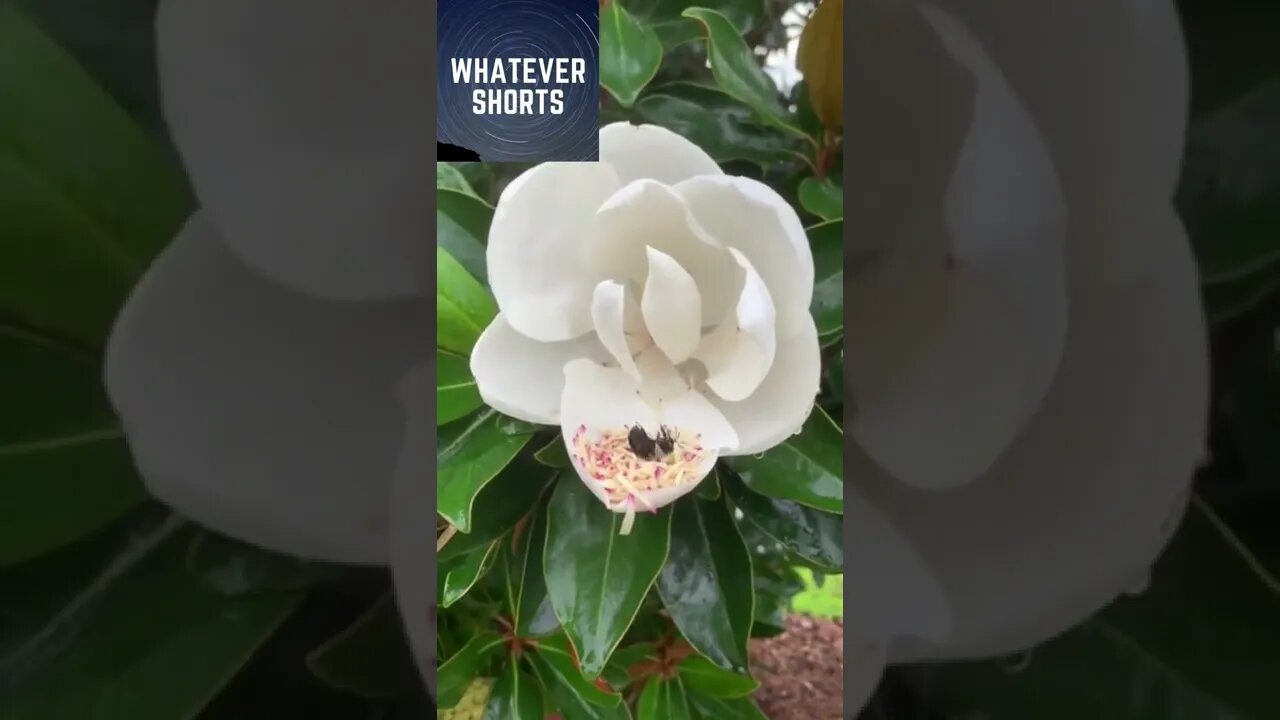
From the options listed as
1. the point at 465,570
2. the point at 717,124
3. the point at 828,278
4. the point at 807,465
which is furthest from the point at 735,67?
the point at 465,570

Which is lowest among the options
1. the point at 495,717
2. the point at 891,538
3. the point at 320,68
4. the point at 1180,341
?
the point at 495,717

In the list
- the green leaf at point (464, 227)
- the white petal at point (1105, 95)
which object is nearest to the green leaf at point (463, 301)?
the green leaf at point (464, 227)

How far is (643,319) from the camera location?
0.49 meters

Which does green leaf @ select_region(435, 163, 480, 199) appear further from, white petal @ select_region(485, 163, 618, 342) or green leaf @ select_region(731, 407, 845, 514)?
green leaf @ select_region(731, 407, 845, 514)

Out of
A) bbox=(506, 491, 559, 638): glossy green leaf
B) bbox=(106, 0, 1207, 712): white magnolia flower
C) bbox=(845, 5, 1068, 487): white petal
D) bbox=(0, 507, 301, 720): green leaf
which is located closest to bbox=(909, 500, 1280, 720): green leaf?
bbox=(106, 0, 1207, 712): white magnolia flower

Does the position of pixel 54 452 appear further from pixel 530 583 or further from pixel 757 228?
pixel 757 228

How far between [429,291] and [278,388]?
11cm

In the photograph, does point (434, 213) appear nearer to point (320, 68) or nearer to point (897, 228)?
point (320, 68)

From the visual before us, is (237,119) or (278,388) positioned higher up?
(237,119)

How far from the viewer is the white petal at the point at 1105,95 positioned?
0.51m

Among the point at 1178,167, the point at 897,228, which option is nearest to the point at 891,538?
the point at 897,228

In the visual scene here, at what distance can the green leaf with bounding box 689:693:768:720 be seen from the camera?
53 centimetres

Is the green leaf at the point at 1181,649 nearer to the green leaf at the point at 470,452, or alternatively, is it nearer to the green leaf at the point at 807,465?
Answer: the green leaf at the point at 807,465

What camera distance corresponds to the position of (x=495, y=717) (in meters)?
0.54
